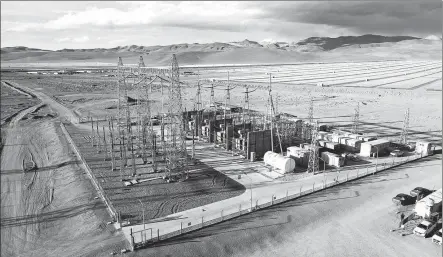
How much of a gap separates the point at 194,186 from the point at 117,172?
664 centimetres

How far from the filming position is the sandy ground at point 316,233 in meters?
16.3

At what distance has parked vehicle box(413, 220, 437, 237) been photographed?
1752cm

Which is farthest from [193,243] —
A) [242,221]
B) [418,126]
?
[418,126]

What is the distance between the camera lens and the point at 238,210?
20.3 m

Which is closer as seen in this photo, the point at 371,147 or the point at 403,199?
the point at 403,199

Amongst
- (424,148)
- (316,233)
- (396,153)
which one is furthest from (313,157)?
(424,148)

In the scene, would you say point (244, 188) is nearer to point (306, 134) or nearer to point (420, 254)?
point (420, 254)

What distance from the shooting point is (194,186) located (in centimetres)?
2391

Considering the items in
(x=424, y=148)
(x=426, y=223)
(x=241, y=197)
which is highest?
(x=424, y=148)

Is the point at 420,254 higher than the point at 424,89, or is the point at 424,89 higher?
the point at 424,89

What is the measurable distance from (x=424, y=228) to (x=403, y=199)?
11.2 ft

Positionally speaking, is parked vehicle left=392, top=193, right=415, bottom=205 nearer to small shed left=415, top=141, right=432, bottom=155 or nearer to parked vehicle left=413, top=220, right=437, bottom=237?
parked vehicle left=413, top=220, right=437, bottom=237

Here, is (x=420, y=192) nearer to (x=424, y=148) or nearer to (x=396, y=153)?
(x=396, y=153)

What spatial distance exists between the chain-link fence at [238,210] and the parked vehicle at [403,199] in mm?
3819
